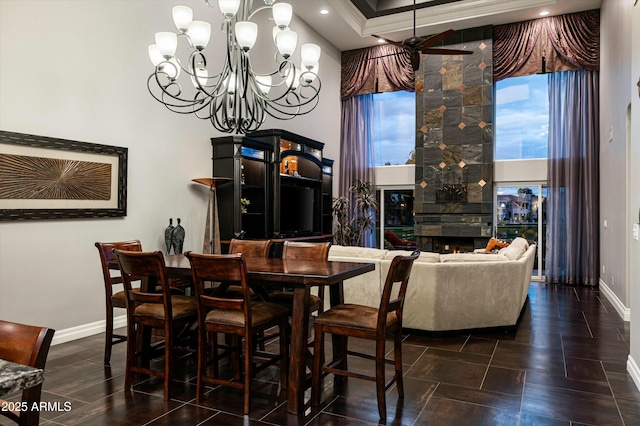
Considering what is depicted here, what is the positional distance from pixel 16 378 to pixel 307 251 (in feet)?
9.29

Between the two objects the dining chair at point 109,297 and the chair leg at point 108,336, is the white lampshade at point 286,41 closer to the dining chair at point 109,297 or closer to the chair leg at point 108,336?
the dining chair at point 109,297

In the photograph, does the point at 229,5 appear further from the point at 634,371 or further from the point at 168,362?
the point at 634,371

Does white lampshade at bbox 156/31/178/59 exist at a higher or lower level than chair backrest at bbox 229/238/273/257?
higher

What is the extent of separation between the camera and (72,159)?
434cm

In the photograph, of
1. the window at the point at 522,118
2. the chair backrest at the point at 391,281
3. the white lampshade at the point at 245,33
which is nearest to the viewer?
the chair backrest at the point at 391,281

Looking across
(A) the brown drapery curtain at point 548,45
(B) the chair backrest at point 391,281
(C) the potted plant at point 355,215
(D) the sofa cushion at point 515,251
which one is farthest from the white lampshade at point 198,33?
(A) the brown drapery curtain at point 548,45

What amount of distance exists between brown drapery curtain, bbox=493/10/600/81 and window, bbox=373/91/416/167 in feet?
6.32

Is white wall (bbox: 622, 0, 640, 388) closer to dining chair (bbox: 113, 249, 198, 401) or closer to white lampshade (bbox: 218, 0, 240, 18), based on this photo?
white lampshade (bbox: 218, 0, 240, 18)

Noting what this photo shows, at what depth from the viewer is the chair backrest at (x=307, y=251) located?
146 inches

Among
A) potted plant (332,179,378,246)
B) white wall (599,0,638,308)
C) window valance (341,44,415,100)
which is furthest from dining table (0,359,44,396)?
window valance (341,44,415,100)

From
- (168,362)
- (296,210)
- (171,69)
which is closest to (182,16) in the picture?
(171,69)

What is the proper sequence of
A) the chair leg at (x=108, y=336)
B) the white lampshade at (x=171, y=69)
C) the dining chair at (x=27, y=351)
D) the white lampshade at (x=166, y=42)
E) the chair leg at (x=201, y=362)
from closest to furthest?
the dining chair at (x=27, y=351) → the chair leg at (x=201, y=362) → the white lampshade at (x=166, y=42) → the chair leg at (x=108, y=336) → the white lampshade at (x=171, y=69)

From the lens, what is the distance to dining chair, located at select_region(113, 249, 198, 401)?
291cm

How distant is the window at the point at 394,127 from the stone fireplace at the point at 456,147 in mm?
581
